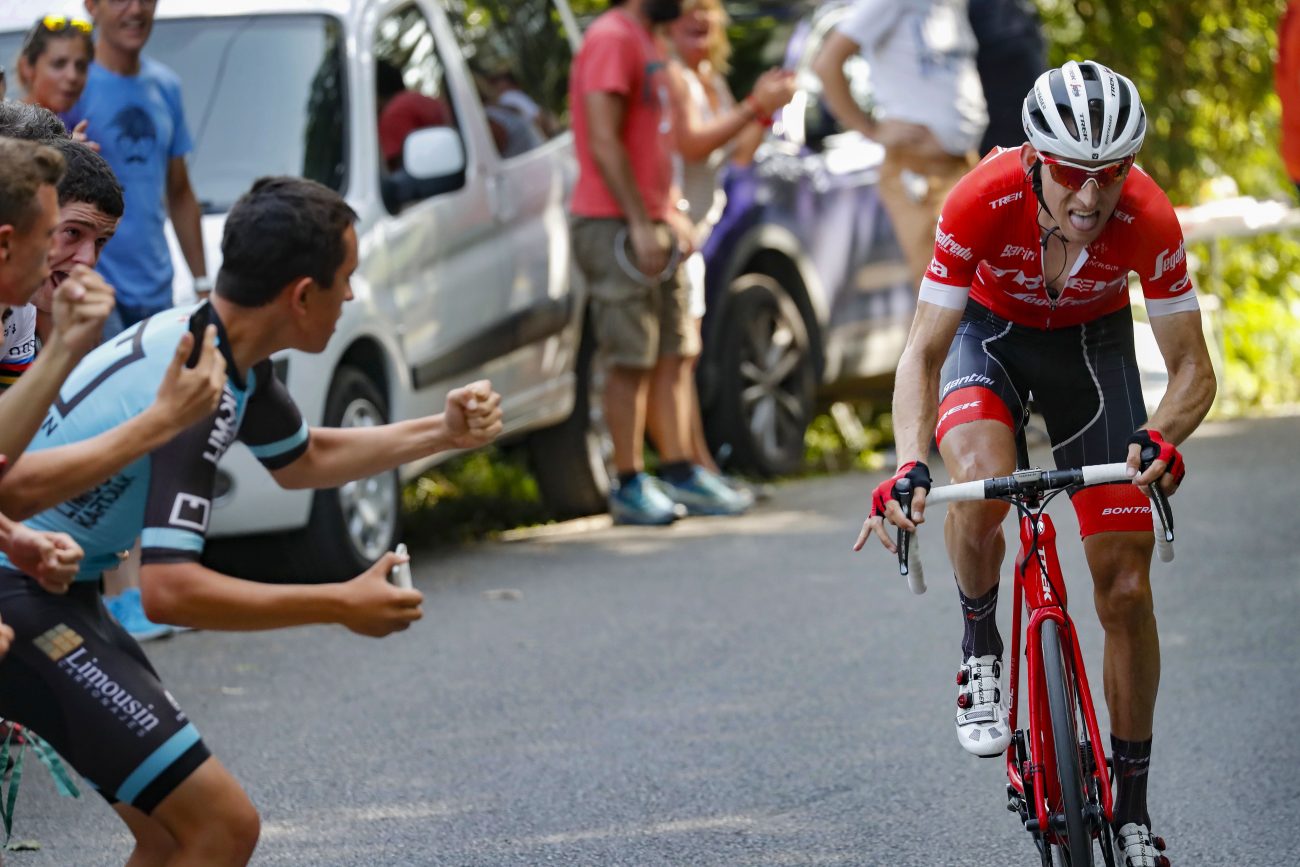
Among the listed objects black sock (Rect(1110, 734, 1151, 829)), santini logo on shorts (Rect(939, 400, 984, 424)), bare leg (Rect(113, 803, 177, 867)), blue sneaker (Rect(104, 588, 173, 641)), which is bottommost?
blue sneaker (Rect(104, 588, 173, 641))

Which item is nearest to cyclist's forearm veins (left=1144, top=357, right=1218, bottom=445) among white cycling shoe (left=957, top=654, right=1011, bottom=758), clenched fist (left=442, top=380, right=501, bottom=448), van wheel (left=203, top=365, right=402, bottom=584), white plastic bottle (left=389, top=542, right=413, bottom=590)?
white cycling shoe (left=957, top=654, right=1011, bottom=758)

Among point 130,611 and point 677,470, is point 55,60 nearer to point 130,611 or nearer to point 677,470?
point 130,611

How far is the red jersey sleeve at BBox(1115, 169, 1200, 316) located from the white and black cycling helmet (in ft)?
0.67

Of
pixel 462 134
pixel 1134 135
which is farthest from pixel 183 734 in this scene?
pixel 462 134

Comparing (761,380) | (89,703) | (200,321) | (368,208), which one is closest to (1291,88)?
→ (368,208)

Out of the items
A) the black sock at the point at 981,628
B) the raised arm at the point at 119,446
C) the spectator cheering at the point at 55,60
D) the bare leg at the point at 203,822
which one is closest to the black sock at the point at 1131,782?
the black sock at the point at 981,628

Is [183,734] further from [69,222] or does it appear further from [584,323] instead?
[584,323]

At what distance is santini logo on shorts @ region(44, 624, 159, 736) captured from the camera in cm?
379

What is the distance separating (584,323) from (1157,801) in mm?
5248

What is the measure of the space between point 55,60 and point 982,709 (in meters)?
4.16

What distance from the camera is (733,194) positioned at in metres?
11.1

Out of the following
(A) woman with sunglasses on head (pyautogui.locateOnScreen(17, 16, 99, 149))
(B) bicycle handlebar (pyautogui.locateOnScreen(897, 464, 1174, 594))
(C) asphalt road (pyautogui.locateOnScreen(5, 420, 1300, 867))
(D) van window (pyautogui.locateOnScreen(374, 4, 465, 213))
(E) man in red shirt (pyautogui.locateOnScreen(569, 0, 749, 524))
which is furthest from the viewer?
(E) man in red shirt (pyautogui.locateOnScreen(569, 0, 749, 524))

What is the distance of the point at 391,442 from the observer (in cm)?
457

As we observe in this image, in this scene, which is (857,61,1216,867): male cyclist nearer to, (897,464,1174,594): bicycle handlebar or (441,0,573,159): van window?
(897,464,1174,594): bicycle handlebar
